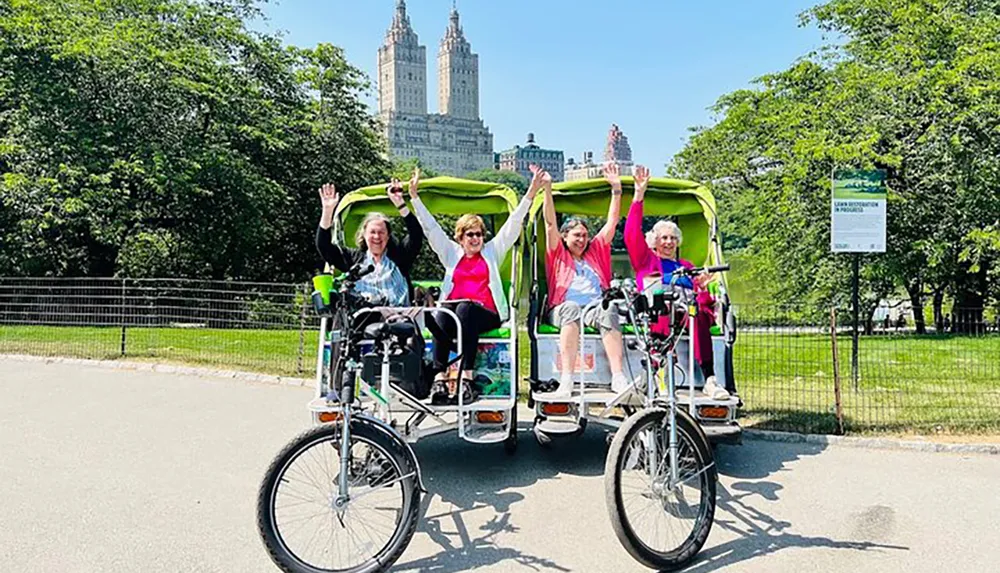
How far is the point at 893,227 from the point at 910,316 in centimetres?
356

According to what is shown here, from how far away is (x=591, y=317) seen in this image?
6086mm

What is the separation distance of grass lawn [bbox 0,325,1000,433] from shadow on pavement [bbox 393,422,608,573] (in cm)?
194

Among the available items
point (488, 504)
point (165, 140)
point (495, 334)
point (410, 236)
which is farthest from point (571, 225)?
point (165, 140)

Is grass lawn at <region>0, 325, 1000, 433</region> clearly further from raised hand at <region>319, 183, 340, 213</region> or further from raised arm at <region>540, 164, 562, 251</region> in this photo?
raised hand at <region>319, 183, 340, 213</region>

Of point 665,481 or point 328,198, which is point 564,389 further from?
point 328,198

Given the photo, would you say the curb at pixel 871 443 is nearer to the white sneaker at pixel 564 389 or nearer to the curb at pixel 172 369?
the white sneaker at pixel 564 389

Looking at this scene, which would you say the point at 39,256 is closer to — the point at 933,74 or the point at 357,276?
the point at 357,276

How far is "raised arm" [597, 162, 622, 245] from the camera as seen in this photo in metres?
6.34

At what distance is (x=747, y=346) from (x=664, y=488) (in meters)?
5.03

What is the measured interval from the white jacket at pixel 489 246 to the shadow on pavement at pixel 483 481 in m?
1.16

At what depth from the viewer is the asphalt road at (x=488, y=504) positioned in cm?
420

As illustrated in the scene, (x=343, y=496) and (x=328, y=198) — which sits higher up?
(x=328, y=198)

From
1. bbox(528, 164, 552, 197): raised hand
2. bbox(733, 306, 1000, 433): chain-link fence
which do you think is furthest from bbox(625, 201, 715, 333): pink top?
bbox(733, 306, 1000, 433): chain-link fence

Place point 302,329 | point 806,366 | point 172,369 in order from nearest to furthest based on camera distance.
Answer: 1. point 806,366
2. point 302,329
3. point 172,369
